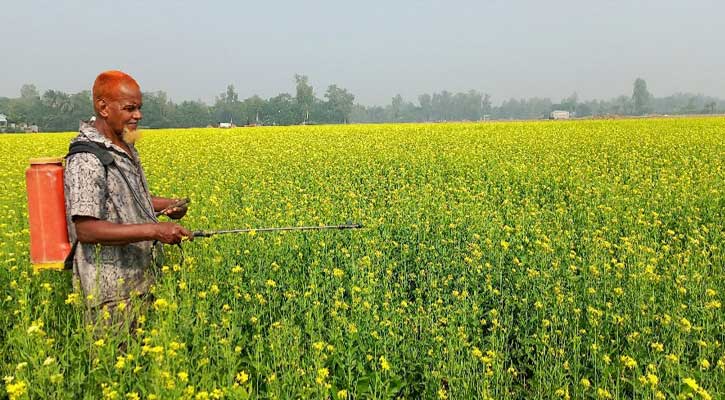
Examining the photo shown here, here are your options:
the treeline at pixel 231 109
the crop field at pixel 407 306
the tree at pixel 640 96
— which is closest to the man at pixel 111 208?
the crop field at pixel 407 306

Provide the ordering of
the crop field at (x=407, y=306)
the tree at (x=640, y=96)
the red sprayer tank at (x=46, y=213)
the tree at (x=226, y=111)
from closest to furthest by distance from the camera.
→ 1. the crop field at (x=407, y=306)
2. the red sprayer tank at (x=46, y=213)
3. the tree at (x=226, y=111)
4. the tree at (x=640, y=96)

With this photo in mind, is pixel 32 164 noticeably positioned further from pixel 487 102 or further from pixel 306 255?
pixel 487 102

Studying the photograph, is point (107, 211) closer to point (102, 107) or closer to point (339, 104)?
point (102, 107)

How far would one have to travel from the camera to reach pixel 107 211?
3279 millimetres

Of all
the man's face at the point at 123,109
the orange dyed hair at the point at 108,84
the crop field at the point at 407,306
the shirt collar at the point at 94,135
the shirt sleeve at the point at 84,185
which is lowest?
the crop field at the point at 407,306

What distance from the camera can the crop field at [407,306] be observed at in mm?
3045

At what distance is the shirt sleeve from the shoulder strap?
0.06 feet

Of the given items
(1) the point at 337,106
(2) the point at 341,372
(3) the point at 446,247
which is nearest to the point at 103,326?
(2) the point at 341,372

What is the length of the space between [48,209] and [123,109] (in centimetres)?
70

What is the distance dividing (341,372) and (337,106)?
113720 mm

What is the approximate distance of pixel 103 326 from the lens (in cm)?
312

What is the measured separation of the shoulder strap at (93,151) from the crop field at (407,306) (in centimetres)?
77

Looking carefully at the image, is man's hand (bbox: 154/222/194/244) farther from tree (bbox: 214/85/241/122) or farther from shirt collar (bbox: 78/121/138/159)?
tree (bbox: 214/85/241/122)

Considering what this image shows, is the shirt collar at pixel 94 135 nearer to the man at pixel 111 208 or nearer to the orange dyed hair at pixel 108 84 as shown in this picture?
the man at pixel 111 208
